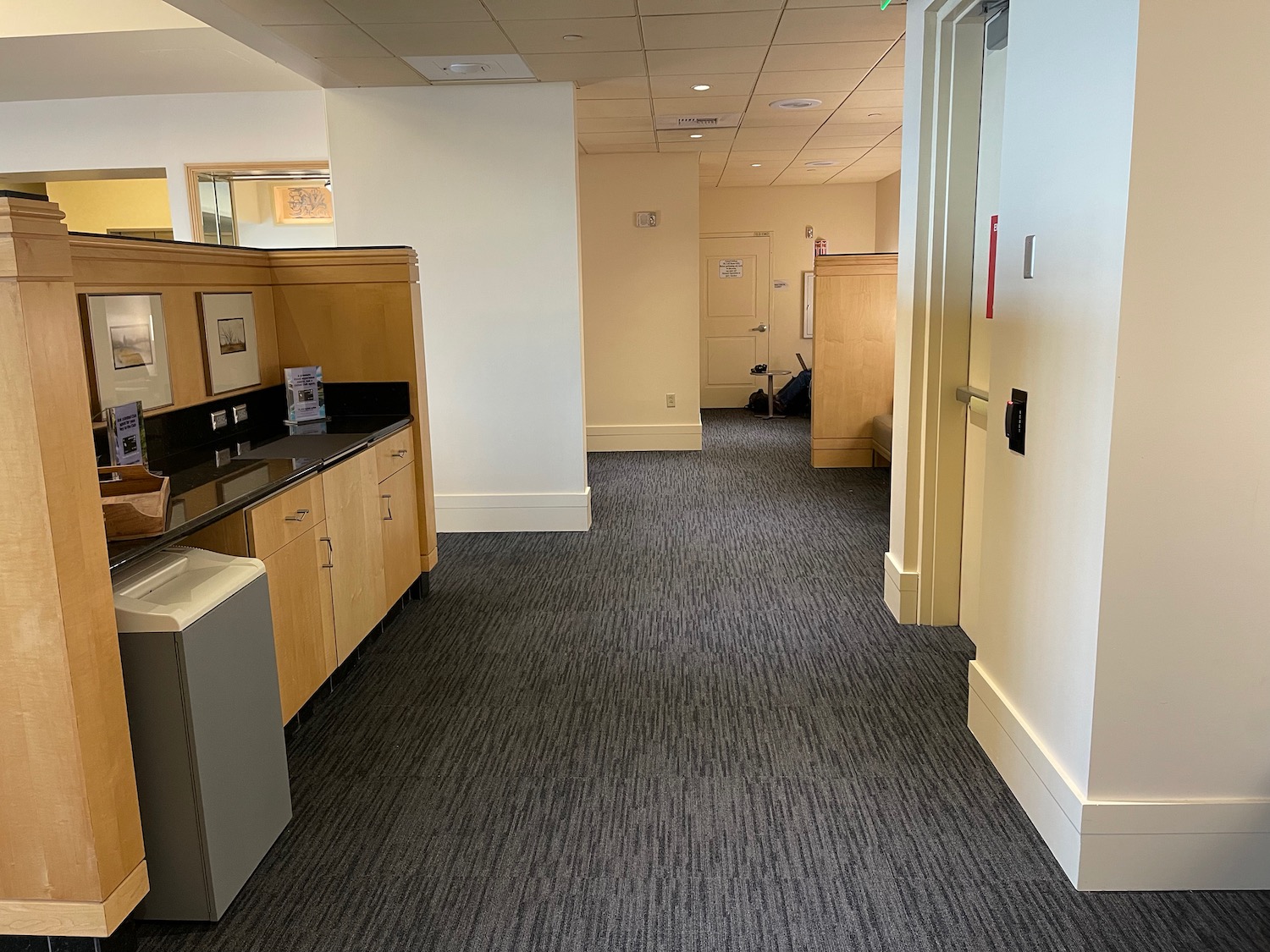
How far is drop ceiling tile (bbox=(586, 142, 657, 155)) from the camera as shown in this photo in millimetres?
6926

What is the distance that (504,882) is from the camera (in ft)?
6.68

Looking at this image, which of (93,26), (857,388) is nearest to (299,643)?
(93,26)

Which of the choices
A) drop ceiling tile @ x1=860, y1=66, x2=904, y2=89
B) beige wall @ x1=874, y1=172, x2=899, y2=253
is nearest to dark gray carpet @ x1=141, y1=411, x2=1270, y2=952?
drop ceiling tile @ x1=860, y1=66, x2=904, y2=89

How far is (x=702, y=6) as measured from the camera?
3637 millimetres

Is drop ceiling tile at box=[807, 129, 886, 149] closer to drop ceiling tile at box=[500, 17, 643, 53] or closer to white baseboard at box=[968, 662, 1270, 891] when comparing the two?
drop ceiling tile at box=[500, 17, 643, 53]

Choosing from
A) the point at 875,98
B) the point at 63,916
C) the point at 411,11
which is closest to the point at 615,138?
the point at 875,98

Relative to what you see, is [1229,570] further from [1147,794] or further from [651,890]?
[651,890]

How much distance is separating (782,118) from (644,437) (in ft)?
9.48

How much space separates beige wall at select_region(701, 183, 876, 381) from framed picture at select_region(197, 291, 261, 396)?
7234 millimetres

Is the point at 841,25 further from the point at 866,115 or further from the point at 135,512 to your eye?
the point at 135,512

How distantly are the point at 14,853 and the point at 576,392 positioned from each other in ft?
12.1

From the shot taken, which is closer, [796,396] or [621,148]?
[621,148]

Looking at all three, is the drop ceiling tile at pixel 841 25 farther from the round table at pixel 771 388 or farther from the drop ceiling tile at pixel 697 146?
the round table at pixel 771 388

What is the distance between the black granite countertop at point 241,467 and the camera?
6.70ft
